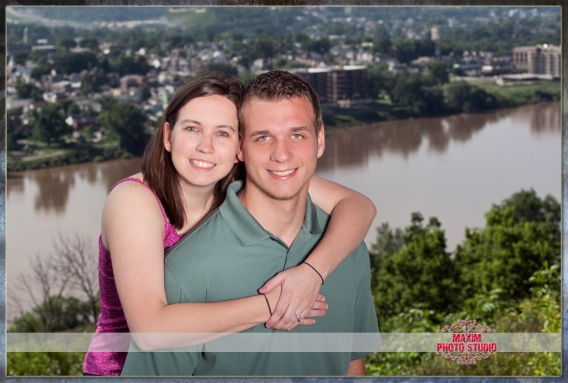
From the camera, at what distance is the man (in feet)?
5.41

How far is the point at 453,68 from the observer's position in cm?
359

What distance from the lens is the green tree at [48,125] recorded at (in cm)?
358

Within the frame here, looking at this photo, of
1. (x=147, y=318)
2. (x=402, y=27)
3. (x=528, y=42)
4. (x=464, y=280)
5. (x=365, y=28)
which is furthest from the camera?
(x=464, y=280)

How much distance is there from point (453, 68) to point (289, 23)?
2.83 feet

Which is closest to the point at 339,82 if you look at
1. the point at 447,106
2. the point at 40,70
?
the point at 447,106

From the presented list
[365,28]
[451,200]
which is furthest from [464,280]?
[365,28]

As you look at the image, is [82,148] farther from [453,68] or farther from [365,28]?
[453,68]

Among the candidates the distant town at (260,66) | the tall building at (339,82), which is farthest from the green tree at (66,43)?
the tall building at (339,82)

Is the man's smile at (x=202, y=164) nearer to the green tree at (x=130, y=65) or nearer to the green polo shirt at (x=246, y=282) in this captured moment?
the green polo shirt at (x=246, y=282)

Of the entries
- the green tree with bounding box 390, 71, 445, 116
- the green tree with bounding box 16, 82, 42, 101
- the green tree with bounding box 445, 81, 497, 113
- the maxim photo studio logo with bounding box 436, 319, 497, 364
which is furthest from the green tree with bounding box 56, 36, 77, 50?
the maxim photo studio logo with bounding box 436, 319, 497, 364

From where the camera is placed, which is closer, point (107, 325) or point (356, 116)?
point (107, 325)

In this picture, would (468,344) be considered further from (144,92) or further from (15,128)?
(144,92)

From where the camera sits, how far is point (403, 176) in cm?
426

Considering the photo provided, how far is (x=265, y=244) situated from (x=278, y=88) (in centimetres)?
37
